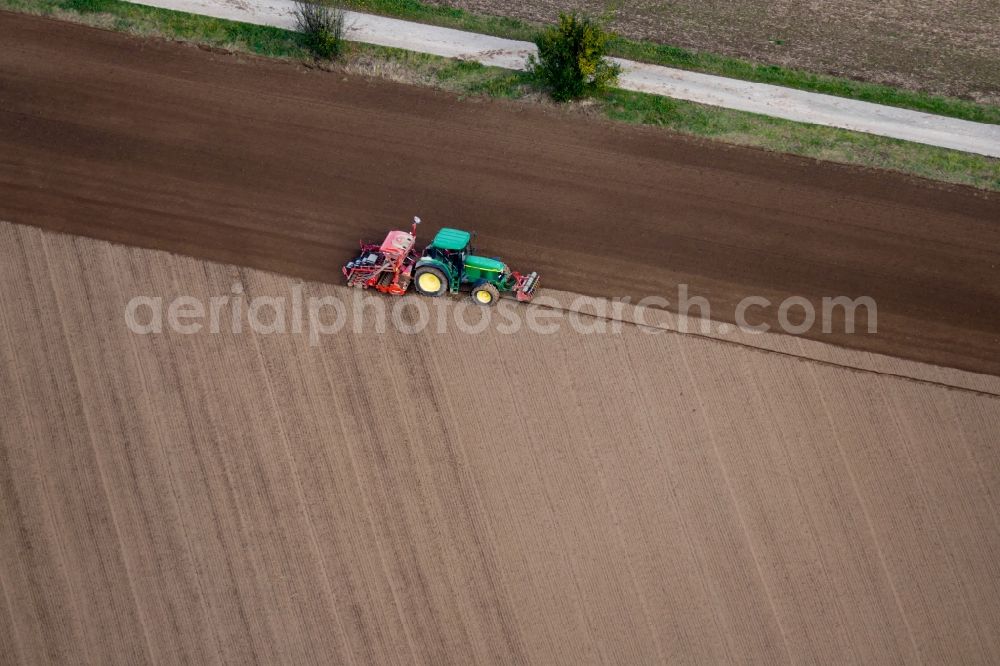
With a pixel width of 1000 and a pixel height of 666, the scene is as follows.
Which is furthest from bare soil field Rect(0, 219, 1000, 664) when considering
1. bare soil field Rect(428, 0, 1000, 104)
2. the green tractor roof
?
bare soil field Rect(428, 0, 1000, 104)

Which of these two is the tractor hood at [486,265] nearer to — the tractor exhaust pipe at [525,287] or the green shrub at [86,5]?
the tractor exhaust pipe at [525,287]

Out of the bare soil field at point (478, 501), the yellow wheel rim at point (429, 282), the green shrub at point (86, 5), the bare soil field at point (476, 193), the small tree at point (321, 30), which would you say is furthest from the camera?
the green shrub at point (86, 5)

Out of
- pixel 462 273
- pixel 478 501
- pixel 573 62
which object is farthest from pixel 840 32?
pixel 478 501

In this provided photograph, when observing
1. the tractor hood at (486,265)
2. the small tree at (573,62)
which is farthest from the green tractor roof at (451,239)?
the small tree at (573,62)

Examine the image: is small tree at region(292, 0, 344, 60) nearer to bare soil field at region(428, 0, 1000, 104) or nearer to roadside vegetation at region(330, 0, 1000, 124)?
roadside vegetation at region(330, 0, 1000, 124)

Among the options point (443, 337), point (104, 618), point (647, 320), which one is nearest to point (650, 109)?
point (647, 320)

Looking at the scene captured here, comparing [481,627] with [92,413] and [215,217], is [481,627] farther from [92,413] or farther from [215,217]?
[215,217]

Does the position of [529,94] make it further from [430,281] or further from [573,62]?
[430,281]
